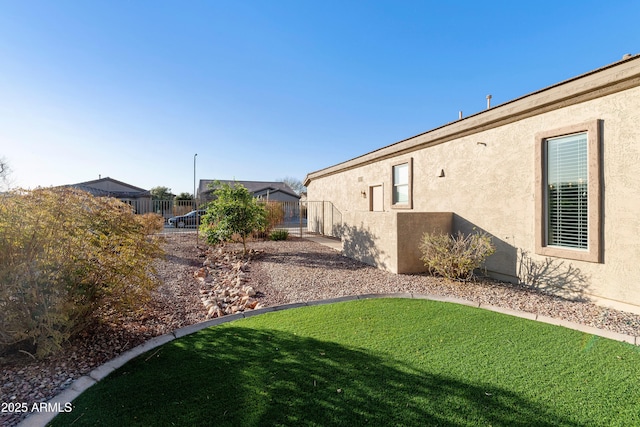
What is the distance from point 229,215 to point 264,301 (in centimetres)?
511

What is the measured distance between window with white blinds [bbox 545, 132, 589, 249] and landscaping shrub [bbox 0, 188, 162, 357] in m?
8.17

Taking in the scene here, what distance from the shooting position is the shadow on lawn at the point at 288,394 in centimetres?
243

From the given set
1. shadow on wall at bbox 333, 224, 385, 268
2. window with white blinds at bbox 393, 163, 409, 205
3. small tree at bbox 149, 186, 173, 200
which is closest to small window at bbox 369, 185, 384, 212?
window with white blinds at bbox 393, 163, 409, 205

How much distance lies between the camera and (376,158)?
12594mm

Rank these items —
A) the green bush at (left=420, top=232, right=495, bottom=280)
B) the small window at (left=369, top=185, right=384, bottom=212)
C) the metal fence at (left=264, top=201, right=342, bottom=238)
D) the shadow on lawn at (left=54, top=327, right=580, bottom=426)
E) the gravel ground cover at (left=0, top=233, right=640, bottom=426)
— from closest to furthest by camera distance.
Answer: the shadow on lawn at (left=54, top=327, right=580, bottom=426), the gravel ground cover at (left=0, top=233, right=640, bottom=426), the green bush at (left=420, top=232, right=495, bottom=280), the small window at (left=369, top=185, right=384, bottom=212), the metal fence at (left=264, top=201, right=342, bottom=238)

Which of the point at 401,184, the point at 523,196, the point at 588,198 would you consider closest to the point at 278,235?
the point at 401,184

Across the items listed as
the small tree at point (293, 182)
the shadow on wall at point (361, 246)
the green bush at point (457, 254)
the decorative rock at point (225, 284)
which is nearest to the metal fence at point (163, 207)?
the decorative rock at point (225, 284)

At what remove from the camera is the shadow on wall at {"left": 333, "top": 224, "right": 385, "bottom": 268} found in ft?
29.3

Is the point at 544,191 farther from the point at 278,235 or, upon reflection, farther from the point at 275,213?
the point at 275,213

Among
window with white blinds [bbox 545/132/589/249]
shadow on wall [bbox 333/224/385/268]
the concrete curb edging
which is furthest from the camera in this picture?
shadow on wall [bbox 333/224/385/268]

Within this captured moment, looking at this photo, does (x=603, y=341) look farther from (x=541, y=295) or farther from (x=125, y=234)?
(x=125, y=234)

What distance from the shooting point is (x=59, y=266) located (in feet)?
11.7

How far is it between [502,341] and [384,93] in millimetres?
14752

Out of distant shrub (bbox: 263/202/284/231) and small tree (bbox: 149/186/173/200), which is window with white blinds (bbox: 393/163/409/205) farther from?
small tree (bbox: 149/186/173/200)
